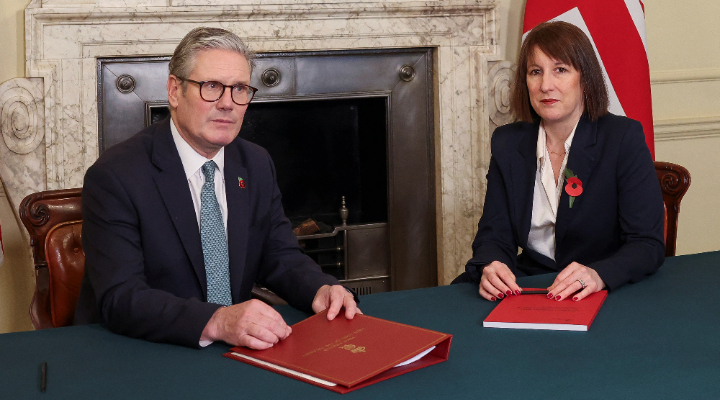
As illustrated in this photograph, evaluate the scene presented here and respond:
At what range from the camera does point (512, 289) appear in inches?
69.2

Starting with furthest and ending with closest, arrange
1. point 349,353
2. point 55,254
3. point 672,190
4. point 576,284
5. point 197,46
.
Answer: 1. point 672,190
2. point 55,254
3. point 197,46
4. point 576,284
5. point 349,353

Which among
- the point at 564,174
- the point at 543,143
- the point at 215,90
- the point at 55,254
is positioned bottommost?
the point at 55,254

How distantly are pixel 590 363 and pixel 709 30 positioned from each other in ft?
11.6

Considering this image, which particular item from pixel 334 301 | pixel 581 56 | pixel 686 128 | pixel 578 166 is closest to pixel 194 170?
pixel 334 301

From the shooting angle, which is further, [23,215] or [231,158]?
[23,215]

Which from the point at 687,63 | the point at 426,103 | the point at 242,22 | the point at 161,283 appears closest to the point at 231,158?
the point at 161,283

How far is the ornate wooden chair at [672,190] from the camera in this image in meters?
2.44

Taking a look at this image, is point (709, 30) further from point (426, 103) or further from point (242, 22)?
point (242, 22)

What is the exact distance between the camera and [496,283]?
178 cm

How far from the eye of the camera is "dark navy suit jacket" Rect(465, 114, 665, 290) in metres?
2.12

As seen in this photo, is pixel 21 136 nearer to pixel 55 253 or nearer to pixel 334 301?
pixel 55 253

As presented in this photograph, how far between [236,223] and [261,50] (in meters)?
1.85

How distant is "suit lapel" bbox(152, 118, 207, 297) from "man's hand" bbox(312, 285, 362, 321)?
0.33 meters

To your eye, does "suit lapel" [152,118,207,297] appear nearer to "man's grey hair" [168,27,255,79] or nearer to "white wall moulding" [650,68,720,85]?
"man's grey hair" [168,27,255,79]
